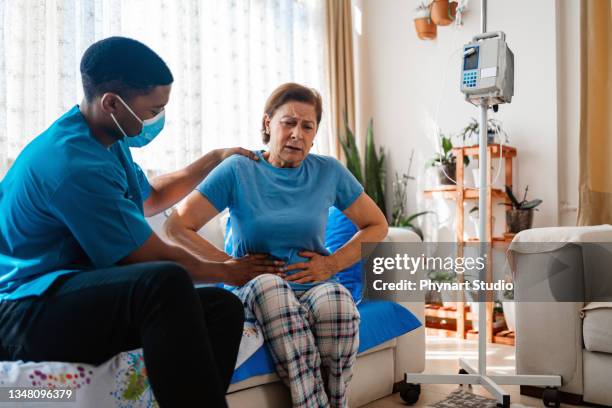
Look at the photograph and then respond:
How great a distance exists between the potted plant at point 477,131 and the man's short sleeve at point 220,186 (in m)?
1.98

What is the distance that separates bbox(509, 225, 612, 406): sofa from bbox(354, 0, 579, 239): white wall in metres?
1.33

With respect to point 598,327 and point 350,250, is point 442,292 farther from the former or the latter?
point 350,250

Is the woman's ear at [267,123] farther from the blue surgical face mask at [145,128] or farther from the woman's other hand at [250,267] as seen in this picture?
the blue surgical face mask at [145,128]

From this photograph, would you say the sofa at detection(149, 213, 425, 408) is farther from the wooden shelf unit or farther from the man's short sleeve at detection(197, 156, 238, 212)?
the wooden shelf unit

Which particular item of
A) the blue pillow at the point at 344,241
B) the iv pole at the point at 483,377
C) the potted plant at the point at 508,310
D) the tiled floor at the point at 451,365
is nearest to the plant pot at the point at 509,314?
→ the potted plant at the point at 508,310

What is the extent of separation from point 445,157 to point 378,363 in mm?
1780

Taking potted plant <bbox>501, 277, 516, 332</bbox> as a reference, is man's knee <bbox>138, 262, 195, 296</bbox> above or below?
above

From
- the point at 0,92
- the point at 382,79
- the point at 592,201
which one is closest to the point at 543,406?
the point at 592,201

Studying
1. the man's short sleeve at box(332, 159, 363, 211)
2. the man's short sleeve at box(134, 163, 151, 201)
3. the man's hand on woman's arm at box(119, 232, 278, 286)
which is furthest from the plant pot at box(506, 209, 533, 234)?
the man's short sleeve at box(134, 163, 151, 201)

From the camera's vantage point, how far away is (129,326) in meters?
1.05

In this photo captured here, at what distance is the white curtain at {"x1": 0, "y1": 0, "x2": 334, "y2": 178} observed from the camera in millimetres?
2240

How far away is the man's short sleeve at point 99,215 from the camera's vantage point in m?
1.06

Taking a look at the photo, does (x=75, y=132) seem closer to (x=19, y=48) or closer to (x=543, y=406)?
(x=19, y=48)

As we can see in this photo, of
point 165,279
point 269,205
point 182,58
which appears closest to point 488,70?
point 269,205
